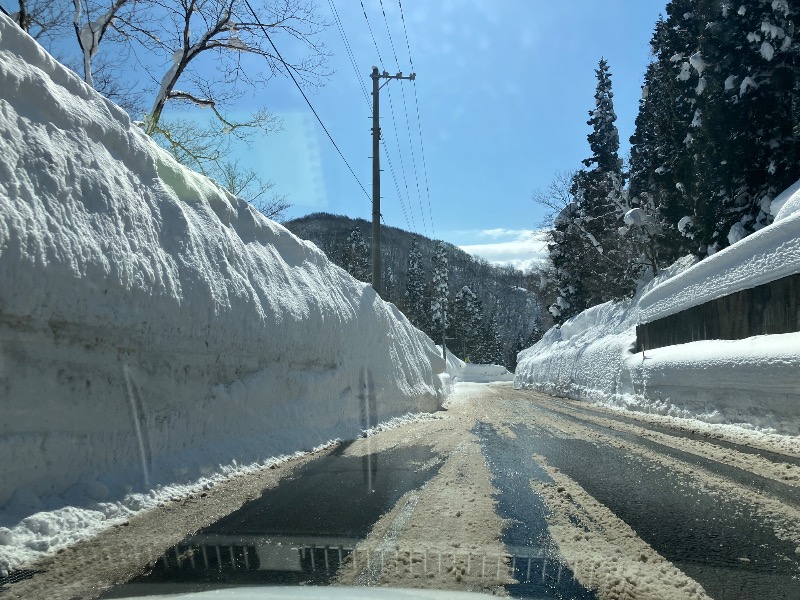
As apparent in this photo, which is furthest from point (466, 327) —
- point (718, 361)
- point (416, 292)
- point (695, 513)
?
point (695, 513)

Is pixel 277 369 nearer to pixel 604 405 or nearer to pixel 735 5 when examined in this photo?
pixel 604 405

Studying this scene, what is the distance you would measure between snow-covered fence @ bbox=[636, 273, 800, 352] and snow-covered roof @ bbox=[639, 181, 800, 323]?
20 cm

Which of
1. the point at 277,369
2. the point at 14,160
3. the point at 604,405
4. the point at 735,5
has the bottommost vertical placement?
the point at 604,405

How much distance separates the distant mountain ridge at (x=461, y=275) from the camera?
56994 millimetres

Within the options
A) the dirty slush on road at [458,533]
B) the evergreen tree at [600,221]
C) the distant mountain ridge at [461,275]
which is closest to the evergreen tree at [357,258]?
the distant mountain ridge at [461,275]

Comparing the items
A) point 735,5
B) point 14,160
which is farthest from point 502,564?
point 735,5

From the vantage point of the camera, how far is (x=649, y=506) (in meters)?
5.61

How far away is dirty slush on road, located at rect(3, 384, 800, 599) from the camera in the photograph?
151 inches

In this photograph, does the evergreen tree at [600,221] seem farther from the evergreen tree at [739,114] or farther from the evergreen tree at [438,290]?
the evergreen tree at [438,290]

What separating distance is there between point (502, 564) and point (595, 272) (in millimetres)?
39224

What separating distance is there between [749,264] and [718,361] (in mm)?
2479

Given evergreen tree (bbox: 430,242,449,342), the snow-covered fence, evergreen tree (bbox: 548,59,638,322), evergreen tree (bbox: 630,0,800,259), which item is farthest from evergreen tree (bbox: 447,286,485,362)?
the snow-covered fence

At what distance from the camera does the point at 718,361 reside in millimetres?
13445

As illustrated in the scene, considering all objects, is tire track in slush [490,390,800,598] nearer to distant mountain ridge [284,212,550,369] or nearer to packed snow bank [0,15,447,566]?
packed snow bank [0,15,447,566]
